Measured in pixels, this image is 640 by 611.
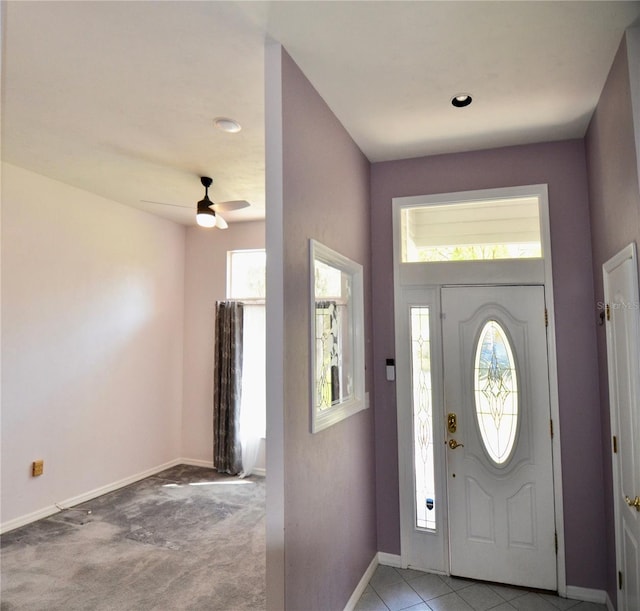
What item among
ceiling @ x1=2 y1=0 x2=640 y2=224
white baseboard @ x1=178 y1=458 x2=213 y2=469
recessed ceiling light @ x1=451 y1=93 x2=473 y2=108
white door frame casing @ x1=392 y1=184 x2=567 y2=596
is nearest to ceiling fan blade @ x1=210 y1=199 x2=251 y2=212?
ceiling @ x1=2 y1=0 x2=640 y2=224

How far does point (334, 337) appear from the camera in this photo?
8.71 ft

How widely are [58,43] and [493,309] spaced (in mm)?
2893

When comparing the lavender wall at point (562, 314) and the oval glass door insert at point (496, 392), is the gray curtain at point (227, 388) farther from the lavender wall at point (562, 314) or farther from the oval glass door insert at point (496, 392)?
the oval glass door insert at point (496, 392)

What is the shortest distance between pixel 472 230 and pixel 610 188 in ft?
3.11

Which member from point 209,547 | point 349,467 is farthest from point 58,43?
point 209,547

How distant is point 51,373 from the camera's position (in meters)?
3.90

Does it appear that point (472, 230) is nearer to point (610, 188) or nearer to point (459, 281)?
point (459, 281)

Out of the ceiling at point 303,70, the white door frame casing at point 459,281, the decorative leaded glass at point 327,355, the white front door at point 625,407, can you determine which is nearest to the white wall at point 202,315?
the ceiling at point 303,70

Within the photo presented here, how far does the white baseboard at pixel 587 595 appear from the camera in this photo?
274cm

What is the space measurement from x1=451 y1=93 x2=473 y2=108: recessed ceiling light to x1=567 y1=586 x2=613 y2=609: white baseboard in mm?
3039

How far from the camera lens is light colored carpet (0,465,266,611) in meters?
2.65

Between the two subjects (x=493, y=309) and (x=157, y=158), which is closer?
(x=493, y=309)

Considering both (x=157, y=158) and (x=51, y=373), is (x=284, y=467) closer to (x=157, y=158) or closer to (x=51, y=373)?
(x=157, y=158)

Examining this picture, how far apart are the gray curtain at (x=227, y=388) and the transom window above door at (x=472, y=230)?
2.49 m
